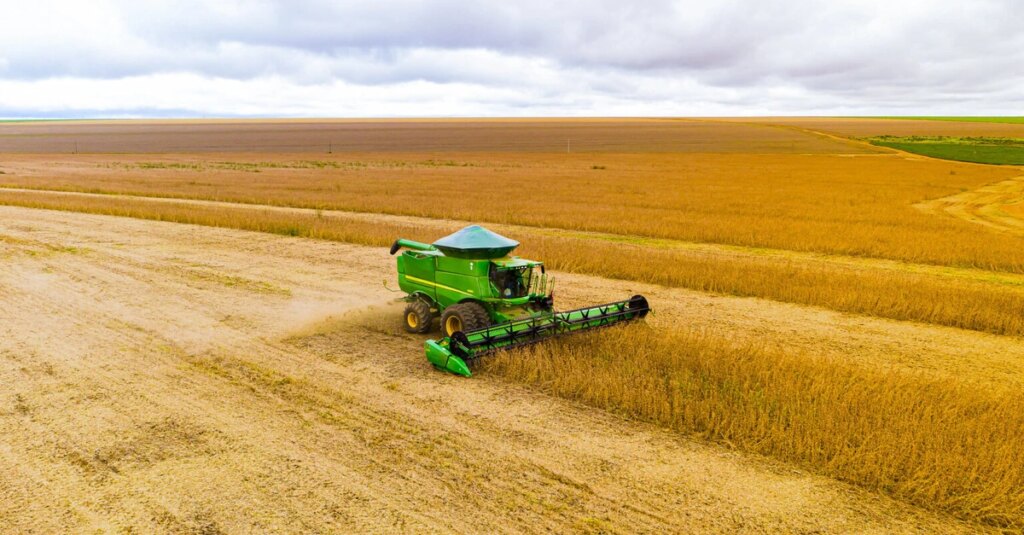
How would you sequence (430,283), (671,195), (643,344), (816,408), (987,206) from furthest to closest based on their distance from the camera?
(671,195), (987,206), (430,283), (643,344), (816,408)

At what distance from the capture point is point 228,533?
206 inches

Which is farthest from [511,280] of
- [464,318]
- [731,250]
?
[731,250]

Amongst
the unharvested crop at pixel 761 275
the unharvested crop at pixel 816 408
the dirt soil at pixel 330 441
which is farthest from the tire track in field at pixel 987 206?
the unharvested crop at pixel 816 408

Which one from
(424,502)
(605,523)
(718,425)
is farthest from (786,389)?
(424,502)

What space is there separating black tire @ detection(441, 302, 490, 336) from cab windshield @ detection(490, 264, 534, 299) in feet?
1.30

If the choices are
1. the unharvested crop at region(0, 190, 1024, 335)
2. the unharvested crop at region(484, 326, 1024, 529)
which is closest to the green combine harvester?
the unharvested crop at region(484, 326, 1024, 529)

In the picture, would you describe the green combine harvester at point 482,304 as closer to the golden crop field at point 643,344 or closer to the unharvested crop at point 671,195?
the golden crop field at point 643,344

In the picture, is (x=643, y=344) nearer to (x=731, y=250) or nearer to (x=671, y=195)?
(x=731, y=250)

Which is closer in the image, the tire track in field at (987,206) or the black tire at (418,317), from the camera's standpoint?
the black tire at (418,317)

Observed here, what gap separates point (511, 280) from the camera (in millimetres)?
9711

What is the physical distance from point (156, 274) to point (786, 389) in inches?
505

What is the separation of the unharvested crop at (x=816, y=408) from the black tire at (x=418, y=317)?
1.85 metres

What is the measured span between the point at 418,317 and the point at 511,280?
5.59ft

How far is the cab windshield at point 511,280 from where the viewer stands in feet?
31.3
